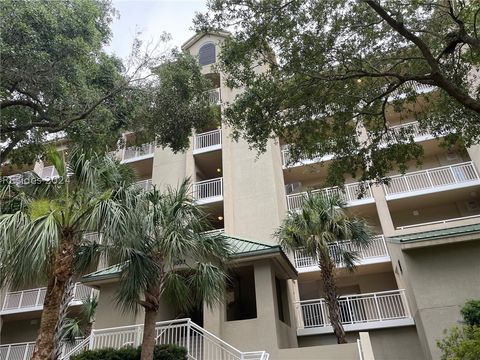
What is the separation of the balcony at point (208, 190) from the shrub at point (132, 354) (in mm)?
10552

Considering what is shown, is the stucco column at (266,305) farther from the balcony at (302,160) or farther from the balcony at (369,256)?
the balcony at (369,256)

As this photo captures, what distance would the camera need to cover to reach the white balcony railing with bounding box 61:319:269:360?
9.84m

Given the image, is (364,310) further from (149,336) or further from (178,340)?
(149,336)

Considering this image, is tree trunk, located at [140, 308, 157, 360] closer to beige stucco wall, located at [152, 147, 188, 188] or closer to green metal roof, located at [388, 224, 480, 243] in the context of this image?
green metal roof, located at [388, 224, 480, 243]

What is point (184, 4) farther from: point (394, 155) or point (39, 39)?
point (394, 155)

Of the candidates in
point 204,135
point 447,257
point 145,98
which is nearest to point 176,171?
point 204,135

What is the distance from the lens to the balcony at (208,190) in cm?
1937

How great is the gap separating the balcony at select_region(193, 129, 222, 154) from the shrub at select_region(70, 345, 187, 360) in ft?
43.0

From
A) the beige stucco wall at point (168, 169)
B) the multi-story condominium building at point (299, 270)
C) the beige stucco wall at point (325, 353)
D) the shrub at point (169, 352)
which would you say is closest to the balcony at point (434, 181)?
the multi-story condominium building at point (299, 270)

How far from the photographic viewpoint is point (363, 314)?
48.3 ft

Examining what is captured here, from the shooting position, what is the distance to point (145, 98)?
39.8 ft

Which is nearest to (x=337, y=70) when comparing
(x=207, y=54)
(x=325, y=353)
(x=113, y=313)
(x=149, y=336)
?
(x=325, y=353)

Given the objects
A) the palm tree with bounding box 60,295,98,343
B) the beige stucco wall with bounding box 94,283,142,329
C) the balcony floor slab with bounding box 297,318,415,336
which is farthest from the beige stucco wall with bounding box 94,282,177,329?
the balcony floor slab with bounding box 297,318,415,336

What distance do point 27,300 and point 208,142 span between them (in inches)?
547
